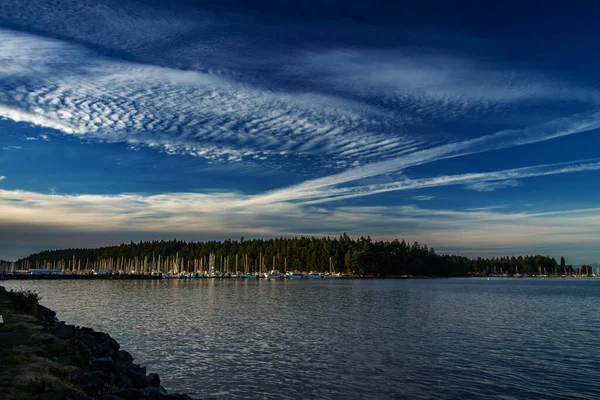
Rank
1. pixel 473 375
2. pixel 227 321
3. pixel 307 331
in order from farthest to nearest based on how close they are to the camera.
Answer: pixel 227 321 < pixel 307 331 < pixel 473 375

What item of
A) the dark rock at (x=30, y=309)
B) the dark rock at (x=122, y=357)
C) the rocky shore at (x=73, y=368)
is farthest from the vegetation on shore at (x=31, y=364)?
the dark rock at (x=30, y=309)

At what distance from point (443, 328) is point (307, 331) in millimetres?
15909

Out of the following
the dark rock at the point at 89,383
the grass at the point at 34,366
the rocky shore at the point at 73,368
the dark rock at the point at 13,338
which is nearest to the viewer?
the grass at the point at 34,366

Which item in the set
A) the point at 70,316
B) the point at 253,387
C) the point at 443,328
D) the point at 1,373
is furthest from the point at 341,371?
the point at 70,316

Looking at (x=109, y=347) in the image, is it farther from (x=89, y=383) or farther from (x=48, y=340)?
(x=89, y=383)

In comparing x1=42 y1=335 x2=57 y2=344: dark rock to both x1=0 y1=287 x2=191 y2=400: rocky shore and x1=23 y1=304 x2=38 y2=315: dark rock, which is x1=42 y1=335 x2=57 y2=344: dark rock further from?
x1=23 y1=304 x2=38 y2=315: dark rock

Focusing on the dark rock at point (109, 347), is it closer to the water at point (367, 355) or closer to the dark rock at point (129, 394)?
the water at point (367, 355)

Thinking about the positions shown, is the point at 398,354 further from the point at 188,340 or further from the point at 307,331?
the point at 188,340

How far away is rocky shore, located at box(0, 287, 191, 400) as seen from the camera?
1850 centimetres

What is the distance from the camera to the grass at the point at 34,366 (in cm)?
1678

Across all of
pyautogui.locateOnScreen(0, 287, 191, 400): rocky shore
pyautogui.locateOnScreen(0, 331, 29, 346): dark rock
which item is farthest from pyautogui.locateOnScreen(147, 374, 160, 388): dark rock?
pyautogui.locateOnScreen(0, 331, 29, 346): dark rock

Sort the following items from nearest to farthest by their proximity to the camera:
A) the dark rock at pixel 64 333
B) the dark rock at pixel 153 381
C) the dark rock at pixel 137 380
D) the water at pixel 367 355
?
1. the dark rock at pixel 137 380
2. the dark rock at pixel 153 381
3. the water at pixel 367 355
4. the dark rock at pixel 64 333

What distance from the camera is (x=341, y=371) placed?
31.7 metres

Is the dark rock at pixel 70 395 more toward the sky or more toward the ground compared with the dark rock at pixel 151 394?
more toward the sky
